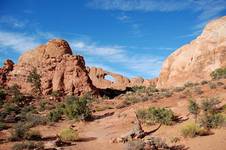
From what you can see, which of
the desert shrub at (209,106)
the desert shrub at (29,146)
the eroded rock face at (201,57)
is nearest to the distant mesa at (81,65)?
the eroded rock face at (201,57)

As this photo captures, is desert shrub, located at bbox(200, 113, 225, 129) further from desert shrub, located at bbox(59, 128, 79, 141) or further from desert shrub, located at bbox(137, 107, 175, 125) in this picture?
desert shrub, located at bbox(59, 128, 79, 141)

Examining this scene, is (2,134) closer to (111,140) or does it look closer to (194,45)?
(111,140)

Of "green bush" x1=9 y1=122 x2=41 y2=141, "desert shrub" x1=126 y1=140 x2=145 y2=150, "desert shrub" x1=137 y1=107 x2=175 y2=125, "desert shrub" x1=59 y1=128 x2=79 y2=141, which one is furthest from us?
"desert shrub" x1=137 y1=107 x2=175 y2=125

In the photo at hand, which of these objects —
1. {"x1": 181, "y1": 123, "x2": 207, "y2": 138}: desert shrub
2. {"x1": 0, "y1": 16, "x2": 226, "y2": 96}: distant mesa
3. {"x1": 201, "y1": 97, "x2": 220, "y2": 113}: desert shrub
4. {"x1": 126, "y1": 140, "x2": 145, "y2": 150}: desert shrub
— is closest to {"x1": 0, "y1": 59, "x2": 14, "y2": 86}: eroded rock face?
{"x1": 0, "y1": 16, "x2": 226, "y2": 96}: distant mesa

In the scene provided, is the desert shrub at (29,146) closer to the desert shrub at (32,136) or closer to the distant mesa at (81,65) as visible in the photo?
the desert shrub at (32,136)

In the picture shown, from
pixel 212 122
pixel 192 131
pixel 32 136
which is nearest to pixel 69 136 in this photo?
pixel 32 136

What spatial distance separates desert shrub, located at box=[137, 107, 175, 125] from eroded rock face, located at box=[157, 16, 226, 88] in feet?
111

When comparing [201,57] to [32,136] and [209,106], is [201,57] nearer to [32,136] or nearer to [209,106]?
[209,106]

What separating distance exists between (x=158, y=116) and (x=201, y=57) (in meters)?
40.7

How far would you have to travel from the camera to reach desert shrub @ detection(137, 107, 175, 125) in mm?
16005

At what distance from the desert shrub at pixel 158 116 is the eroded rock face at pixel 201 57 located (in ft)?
111

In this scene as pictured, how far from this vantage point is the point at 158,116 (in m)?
16.7

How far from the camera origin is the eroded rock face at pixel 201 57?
2028 inches

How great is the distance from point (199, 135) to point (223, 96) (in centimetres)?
764
